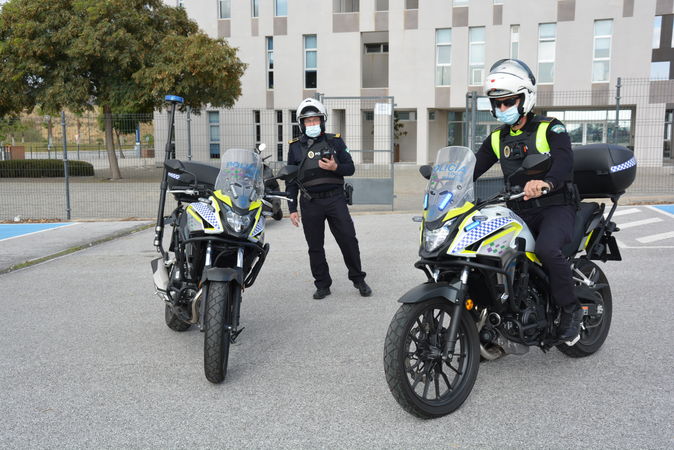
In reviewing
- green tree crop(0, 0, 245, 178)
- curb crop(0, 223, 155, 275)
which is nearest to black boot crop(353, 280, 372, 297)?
curb crop(0, 223, 155, 275)

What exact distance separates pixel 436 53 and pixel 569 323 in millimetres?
30208

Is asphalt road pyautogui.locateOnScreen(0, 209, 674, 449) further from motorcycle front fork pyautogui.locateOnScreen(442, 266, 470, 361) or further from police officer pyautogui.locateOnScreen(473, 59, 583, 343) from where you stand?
police officer pyautogui.locateOnScreen(473, 59, 583, 343)

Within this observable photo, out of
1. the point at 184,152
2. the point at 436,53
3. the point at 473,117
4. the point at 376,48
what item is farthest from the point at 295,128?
the point at 376,48

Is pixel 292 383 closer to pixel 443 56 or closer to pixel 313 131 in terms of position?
pixel 313 131

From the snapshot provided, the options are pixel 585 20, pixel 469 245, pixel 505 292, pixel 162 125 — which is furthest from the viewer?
pixel 585 20

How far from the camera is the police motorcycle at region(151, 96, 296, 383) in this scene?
404 centimetres

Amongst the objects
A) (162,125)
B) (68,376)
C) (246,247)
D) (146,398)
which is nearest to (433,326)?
(246,247)

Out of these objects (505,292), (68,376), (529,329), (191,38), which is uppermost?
(191,38)

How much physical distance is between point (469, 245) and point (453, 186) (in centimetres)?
36

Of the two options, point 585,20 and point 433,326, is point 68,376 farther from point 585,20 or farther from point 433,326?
point 585,20

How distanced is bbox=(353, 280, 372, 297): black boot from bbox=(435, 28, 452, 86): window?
27644 millimetres

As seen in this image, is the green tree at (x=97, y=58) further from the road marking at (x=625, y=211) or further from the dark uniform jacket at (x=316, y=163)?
the dark uniform jacket at (x=316, y=163)

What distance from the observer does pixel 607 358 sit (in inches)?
177

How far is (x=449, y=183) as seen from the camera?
3631mm
